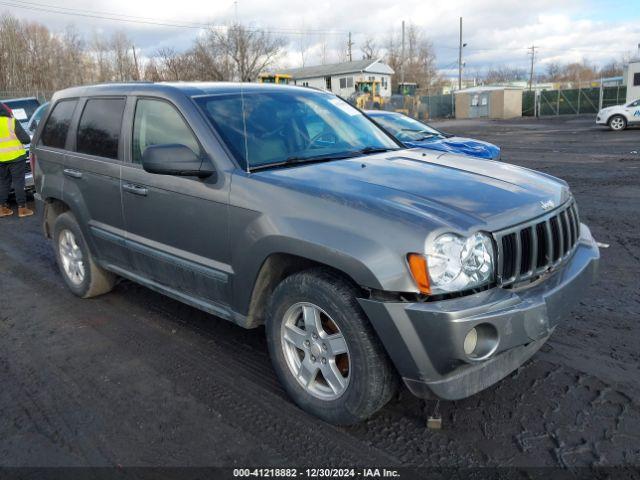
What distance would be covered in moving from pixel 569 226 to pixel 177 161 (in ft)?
7.74

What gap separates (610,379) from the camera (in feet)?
11.1

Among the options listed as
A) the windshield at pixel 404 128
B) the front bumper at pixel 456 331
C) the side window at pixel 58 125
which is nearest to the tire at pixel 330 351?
the front bumper at pixel 456 331

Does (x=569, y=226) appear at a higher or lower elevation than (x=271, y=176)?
lower

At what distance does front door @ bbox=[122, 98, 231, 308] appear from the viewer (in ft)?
11.4

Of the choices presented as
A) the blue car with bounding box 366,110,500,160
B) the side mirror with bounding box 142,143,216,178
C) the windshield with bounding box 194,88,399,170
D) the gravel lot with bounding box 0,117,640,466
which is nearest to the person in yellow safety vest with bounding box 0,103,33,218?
the gravel lot with bounding box 0,117,640,466

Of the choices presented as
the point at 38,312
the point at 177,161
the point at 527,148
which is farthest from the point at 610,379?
the point at 527,148

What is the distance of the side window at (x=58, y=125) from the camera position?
505 cm

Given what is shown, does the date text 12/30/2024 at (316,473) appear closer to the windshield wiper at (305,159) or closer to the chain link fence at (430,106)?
the windshield wiper at (305,159)

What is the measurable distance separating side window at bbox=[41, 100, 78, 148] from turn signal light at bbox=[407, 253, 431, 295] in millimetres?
3777

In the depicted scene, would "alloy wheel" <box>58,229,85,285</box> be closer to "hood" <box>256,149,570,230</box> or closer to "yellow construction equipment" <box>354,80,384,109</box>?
"hood" <box>256,149,570,230</box>

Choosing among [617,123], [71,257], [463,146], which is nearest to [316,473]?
[71,257]

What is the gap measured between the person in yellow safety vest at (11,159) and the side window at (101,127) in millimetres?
5428

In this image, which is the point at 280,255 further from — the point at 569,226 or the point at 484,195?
the point at 569,226

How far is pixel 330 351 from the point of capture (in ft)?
9.80
